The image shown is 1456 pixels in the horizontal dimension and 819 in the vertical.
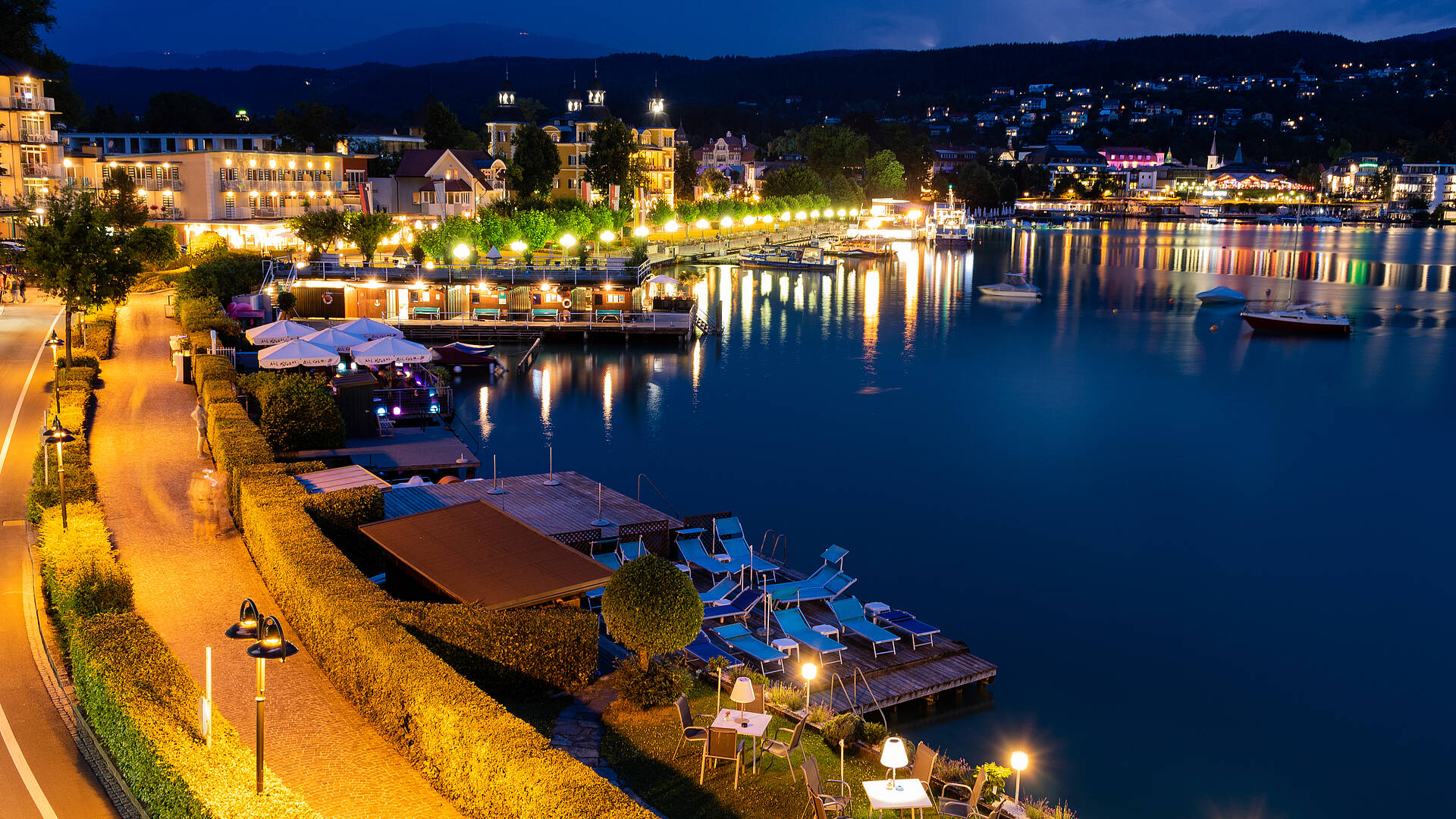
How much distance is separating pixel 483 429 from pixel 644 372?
11553 mm

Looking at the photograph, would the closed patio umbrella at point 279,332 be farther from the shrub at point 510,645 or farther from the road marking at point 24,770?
the road marking at point 24,770

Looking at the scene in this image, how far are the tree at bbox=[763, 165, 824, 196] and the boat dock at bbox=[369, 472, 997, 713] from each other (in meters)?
107

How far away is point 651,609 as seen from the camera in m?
11.8

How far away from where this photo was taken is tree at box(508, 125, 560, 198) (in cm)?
7819

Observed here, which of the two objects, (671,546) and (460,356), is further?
(460,356)

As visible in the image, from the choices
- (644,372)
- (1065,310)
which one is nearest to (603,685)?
(644,372)

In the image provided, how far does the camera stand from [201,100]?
9981cm

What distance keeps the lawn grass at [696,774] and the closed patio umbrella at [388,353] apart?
17618mm

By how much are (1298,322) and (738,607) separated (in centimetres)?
5034

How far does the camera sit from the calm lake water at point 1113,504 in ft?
50.8

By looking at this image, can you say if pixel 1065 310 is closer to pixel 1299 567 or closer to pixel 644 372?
pixel 644 372

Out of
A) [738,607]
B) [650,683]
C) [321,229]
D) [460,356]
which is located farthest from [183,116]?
[650,683]

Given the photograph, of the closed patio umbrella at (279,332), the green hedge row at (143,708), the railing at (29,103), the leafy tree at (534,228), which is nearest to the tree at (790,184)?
the leafy tree at (534,228)

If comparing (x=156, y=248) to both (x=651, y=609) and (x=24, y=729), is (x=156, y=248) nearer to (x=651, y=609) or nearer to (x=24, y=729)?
(x=24, y=729)
